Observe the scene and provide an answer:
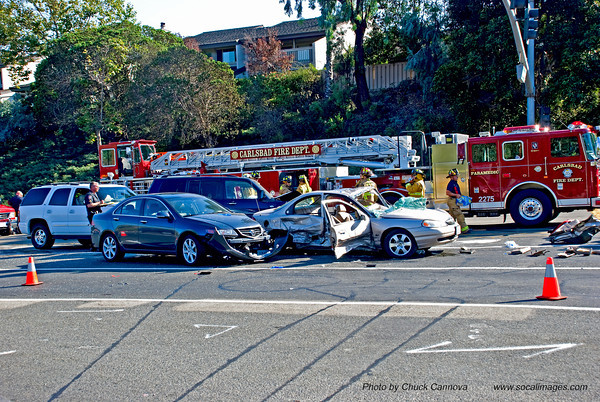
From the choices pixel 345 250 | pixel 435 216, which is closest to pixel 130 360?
pixel 345 250

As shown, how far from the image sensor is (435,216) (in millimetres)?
12109

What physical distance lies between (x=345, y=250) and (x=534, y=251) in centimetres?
368

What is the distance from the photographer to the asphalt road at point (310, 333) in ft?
16.6

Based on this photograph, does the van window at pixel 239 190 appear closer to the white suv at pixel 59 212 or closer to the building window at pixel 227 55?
the white suv at pixel 59 212

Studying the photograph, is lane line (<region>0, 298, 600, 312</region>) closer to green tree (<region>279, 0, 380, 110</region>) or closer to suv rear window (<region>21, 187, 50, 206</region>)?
suv rear window (<region>21, 187, 50, 206</region>)

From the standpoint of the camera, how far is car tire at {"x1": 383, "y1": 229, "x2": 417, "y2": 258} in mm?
11812

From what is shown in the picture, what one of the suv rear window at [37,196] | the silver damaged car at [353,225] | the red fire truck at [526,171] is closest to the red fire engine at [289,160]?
the red fire truck at [526,171]

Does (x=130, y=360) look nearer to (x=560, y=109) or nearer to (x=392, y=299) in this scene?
(x=392, y=299)

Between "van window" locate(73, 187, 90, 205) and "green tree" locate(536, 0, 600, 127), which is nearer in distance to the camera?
"van window" locate(73, 187, 90, 205)

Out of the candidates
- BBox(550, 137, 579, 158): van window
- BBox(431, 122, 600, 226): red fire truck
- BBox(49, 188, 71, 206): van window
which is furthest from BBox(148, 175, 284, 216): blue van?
BBox(550, 137, 579, 158): van window

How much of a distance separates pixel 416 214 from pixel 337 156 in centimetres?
912

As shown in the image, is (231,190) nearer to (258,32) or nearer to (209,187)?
(209,187)

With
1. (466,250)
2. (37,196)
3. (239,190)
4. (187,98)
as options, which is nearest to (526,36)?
(466,250)

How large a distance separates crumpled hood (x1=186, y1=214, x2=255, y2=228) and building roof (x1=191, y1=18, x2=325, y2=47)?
118 feet
